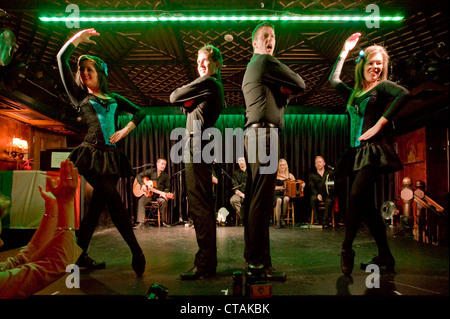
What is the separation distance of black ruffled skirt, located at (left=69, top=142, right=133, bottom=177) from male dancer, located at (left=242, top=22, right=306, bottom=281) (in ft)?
3.41

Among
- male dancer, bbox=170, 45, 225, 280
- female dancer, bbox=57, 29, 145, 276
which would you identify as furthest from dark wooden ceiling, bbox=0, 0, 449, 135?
male dancer, bbox=170, 45, 225, 280

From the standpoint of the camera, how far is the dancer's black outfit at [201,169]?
1862 mm

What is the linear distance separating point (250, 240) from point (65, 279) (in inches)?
52.2

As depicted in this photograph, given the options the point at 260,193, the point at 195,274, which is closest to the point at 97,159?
the point at 195,274

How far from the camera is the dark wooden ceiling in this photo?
3.22 metres

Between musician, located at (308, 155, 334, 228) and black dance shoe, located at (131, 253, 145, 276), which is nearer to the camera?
black dance shoe, located at (131, 253, 145, 276)

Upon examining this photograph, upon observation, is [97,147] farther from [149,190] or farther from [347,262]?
[149,190]

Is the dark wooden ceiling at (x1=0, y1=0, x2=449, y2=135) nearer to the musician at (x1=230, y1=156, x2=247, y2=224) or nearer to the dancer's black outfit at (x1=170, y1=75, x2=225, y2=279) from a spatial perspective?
the dancer's black outfit at (x1=170, y1=75, x2=225, y2=279)

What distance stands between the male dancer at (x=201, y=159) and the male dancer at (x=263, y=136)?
277 mm

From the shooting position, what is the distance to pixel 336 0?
3223 millimetres

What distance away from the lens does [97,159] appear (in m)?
1.91

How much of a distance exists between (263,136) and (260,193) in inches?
15.9

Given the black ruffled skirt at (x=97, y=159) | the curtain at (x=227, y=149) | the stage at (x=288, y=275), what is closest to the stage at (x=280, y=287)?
the stage at (x=288, y=275)
